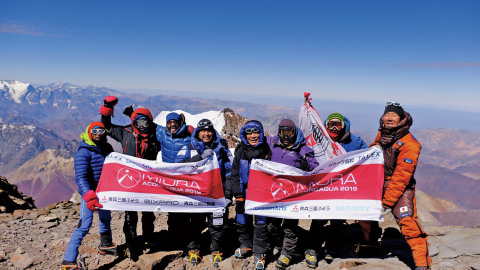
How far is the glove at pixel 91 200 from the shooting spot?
277 inches

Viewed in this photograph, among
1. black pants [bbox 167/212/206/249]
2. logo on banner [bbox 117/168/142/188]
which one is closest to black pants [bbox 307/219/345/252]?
black pants [bbox 167/212/206/249]

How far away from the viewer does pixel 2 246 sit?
9.41 metres

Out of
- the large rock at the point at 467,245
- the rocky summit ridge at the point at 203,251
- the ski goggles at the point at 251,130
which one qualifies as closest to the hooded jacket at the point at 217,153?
the ski goggles at the point at 251,130

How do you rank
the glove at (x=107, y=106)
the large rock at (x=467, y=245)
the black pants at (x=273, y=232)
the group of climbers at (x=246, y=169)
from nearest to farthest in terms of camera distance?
the group of climbers at (x=246, y=169) → the black pants at (x=273, y=232) → the large rock at (x=467, y=245) → the glove at (x=107, y=106)

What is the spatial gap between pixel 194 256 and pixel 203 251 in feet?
3.13

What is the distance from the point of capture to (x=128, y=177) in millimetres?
7480

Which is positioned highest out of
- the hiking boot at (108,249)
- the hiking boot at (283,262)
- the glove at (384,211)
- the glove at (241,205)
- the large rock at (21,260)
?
the glove at (384,211)

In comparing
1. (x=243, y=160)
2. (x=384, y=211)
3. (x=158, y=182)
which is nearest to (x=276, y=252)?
(x=243, y=160)

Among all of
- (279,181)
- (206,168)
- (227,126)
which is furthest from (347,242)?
(227,126)

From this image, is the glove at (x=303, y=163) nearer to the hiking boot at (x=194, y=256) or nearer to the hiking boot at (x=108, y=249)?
the hiking boot at (x=194, y=256)

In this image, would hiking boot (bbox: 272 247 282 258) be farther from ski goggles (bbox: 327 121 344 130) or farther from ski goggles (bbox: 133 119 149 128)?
ski goggles (bbox: 133 119 149 128)

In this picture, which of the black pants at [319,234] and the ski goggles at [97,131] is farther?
the black pants at [319,234]

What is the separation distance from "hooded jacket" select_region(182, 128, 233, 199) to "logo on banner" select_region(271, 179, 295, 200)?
1374 millimetres

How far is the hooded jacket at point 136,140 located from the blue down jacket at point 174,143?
48 centimetres
